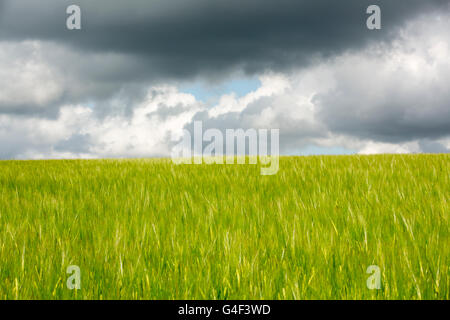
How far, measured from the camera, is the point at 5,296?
1960 millimetres

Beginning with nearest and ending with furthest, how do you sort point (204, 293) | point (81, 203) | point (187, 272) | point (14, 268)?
point (204, 293) → point (187, 272) → point (14, 268) → point (81, 203)

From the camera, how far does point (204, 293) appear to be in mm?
1926

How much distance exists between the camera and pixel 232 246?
2.38 meters

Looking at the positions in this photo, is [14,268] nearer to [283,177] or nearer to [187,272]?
[187,272]

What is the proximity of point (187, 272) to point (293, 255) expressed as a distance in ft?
2.30

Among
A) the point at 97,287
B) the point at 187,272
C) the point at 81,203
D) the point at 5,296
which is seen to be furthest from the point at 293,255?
the point at 81,203

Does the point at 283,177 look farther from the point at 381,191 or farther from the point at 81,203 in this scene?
the point at 81,203

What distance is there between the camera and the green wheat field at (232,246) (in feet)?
6.49

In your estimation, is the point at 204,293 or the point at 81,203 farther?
the point at 81,203

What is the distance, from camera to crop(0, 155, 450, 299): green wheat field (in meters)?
1.98

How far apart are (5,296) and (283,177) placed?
12.8 feet
